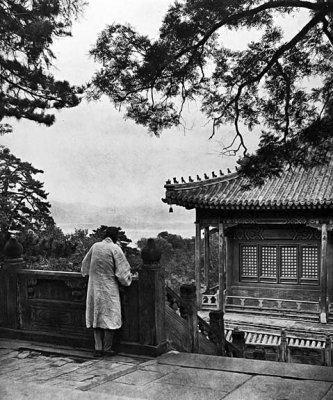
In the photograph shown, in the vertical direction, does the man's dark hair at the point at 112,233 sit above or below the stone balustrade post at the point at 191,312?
above

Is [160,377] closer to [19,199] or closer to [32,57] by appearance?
[32,57]

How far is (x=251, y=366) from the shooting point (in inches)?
169

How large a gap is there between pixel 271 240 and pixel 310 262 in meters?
1.09

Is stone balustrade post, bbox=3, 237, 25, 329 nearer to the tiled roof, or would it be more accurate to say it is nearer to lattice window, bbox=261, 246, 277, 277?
the tiled roof

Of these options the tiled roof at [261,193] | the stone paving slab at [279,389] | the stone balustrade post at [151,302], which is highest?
the tiled roof at [261,193]

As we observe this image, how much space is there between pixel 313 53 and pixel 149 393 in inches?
152

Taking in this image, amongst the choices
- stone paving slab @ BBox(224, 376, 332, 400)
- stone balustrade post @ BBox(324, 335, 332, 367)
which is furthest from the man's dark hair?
stone balustrade post @ BBox(324, 335, 332, 367)

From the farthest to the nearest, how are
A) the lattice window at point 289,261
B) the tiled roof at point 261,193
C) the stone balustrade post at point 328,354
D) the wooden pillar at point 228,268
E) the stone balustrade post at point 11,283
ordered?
the wooden pillar at point 228,268, the lattice window at point 289,261, the tiled roof at point 261,193, the stone balustrade post at point 328,354, the stone balustrade post at point 11,283

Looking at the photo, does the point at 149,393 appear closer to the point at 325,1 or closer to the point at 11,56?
the point at 325,1

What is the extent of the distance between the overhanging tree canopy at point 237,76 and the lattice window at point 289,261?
7591 millimetres

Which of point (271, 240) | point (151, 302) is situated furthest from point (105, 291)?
point (271, 240)

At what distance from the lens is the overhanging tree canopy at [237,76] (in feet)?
17.1

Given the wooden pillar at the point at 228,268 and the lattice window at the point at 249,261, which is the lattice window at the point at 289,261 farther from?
the wooden pillar at the point at 228,268

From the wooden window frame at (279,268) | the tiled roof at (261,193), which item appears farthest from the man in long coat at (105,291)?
the wooden window frame at (279,268)
